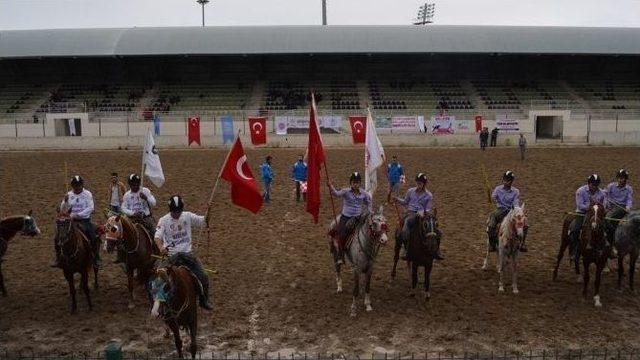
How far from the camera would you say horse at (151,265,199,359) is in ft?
20.3

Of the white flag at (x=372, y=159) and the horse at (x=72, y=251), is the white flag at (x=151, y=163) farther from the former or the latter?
the white flag at (x=372, y=159)

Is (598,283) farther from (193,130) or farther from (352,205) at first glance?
(193,130)

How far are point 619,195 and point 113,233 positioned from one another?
9.40 metres

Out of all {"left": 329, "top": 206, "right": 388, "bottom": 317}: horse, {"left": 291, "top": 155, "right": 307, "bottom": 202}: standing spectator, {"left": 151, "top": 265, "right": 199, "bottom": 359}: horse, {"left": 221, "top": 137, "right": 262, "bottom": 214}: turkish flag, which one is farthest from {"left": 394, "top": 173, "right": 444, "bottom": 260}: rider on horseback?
{"left": 291, "top": 155, "right": 307, "bottom": 202}: standing spectator

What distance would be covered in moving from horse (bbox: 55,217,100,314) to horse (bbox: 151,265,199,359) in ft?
8.91

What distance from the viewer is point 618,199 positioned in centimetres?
1020

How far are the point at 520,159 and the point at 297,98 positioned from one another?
22056 mm

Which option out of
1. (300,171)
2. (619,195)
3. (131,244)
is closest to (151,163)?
(131,244)

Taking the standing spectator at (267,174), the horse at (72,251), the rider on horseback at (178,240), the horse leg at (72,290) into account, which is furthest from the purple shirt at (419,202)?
the standing spectator at (267,174)

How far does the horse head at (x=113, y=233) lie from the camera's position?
8.05 metres

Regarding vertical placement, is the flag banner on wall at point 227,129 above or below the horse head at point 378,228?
above

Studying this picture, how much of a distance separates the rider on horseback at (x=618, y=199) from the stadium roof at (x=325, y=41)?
3548 cm

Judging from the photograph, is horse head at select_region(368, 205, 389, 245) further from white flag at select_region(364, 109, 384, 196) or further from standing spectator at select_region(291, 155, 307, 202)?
standing spectator at select_region(291, 155, 307, 202)

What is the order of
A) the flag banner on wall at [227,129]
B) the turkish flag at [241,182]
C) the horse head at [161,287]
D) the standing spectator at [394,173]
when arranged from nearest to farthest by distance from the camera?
the horse head at [161,287] → the turkish flag at [241,182] → the standing spectator at [394,173] → the flag banner on wall at [227,129]
